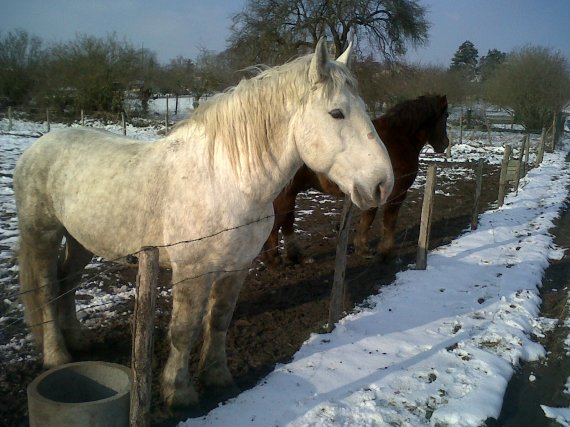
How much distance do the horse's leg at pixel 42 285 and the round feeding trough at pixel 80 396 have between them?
831 millimetres

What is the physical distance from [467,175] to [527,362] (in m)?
10.3

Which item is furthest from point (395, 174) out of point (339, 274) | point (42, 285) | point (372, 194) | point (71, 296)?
point (42, 285)

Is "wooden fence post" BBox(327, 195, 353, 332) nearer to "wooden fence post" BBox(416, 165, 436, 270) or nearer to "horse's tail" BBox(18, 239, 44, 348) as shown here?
"wooden fence post" BBox(416, 165, 436, 270)

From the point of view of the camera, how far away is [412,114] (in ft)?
19.7

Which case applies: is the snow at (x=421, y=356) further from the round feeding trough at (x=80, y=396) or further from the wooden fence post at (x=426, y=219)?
the round feeding trough at (x=80, y=396)

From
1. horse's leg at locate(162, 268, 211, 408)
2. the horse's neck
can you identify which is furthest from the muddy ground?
the horse's neck

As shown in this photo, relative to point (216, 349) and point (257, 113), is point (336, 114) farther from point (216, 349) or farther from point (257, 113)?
point (216, 349)

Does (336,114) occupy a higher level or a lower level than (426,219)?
higher

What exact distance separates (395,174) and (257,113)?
3.77 metres

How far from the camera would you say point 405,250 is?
6.65 m

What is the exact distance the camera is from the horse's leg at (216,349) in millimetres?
2996

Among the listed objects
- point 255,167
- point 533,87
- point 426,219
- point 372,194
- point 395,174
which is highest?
point 533,87

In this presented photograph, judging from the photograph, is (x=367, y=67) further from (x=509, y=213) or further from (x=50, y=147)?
(x=50, y=147)

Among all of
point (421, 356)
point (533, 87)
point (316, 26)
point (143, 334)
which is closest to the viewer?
point (143, 334)
